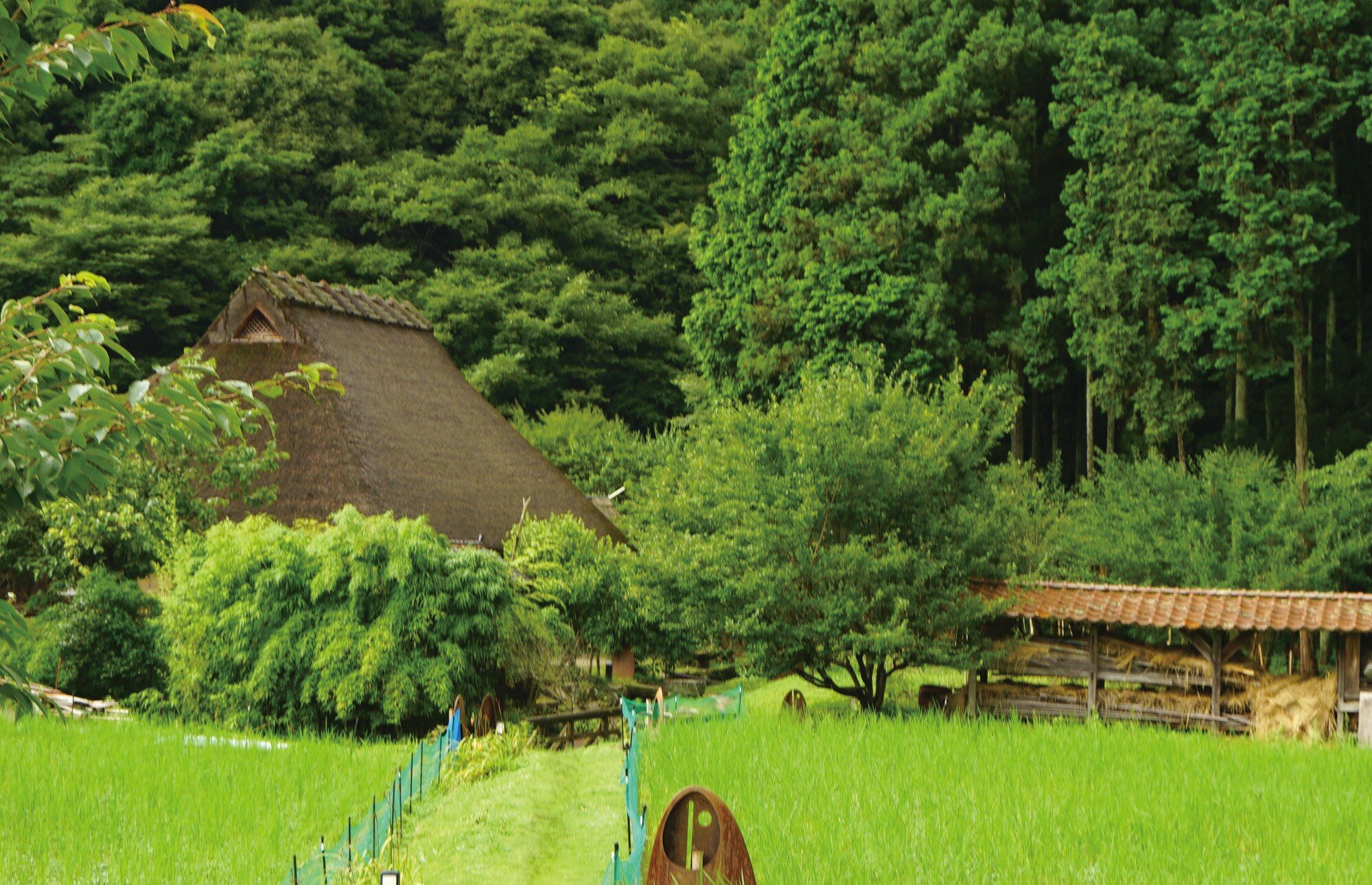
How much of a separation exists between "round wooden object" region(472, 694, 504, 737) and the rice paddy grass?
5.67ft

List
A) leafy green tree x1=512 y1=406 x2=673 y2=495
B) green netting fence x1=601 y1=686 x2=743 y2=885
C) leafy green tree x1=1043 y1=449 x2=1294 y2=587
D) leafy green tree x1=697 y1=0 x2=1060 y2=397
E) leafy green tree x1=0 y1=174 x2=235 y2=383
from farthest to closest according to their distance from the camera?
leafy green tree x1=512 y1=406 x2=673 y2=495 < leafy green tree x1=0 y1=174 x2=235 y2=383 < leafy green tree x1=697 y1=0 x2=1060 y2=397 < leafy green tree x1=1043 y1=449 x2=1294 y2=587 < green netting fence x1=601 y1=686 x2=743 y2=885

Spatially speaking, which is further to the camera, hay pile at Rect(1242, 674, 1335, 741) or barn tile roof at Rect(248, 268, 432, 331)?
barn tile roof at Rect(248, 268, 432, 331)

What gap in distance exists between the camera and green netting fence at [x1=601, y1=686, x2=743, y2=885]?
213 inches

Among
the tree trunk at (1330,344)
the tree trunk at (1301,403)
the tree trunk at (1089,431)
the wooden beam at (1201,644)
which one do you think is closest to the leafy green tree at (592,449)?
the tree trunk at (1089,431)

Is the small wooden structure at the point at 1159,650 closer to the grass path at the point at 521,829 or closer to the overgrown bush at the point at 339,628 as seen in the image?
the grass path at the point at 521,829

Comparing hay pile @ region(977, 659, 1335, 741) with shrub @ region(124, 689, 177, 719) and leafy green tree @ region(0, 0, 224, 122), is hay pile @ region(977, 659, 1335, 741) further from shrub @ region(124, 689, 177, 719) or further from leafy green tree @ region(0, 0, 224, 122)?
leafy green tree @ region(0, 0, 224, 122)

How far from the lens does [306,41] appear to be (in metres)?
31.2

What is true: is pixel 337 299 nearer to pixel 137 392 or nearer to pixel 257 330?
pixel 257 330

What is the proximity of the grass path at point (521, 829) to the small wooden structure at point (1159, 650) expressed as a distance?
4.49m

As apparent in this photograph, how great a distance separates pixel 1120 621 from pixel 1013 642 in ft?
3.94

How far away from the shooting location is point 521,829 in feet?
24.9

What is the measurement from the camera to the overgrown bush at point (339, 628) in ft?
39.0

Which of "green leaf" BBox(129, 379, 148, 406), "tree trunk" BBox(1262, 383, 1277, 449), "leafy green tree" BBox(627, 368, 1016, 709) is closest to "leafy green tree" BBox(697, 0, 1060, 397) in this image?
"tree trunk" BBox(1262, 383, 1277, 449)

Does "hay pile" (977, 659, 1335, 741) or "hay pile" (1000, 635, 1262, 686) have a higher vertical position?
"hay pile" (1000, 635, 1262, 686)
